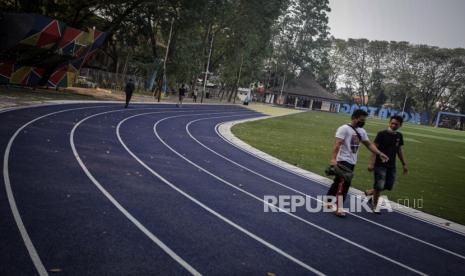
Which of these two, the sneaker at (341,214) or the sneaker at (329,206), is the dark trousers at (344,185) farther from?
the sneaker at (329,206)

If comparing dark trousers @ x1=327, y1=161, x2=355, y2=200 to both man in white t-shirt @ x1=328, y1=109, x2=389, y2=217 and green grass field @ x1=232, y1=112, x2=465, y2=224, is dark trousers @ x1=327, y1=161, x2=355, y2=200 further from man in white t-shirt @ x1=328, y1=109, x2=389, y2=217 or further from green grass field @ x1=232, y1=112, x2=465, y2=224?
green grass field @ x1=232, y1=112, x2=465, y2=224

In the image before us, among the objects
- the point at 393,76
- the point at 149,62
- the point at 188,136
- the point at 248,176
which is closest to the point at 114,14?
the point at 149,62

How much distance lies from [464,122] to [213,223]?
3801 inches

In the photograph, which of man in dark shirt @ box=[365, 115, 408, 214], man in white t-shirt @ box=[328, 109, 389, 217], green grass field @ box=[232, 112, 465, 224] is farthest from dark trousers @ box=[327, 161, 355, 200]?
green grass field @ box=[232, 112, 465, 224]

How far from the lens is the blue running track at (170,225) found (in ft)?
15.6

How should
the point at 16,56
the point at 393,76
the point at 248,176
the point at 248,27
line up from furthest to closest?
1. the point at 393,76
2. the point at 248,27
3. the point at 16,56
4. the point at 248,176

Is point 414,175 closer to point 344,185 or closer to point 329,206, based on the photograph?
point 329,206

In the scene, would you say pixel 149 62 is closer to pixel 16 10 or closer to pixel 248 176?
pixel 16 10

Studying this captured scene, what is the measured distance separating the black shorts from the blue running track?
70 cm

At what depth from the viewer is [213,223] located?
→ 6.44 m

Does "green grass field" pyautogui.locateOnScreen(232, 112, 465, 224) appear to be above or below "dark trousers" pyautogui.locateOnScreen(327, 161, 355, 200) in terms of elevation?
below

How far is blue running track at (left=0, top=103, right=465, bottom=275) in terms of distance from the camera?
4754mm

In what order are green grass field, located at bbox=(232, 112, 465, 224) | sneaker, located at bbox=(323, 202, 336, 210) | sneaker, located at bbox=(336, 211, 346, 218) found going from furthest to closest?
green grass field, located at bbox=(232, 112, 465, 224) < sneaker, located at bbox=(323, 202, 336, 210) < sneaker, located at bbox=(336, 211, 346, 218)

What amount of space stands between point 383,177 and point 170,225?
4.74 meters
